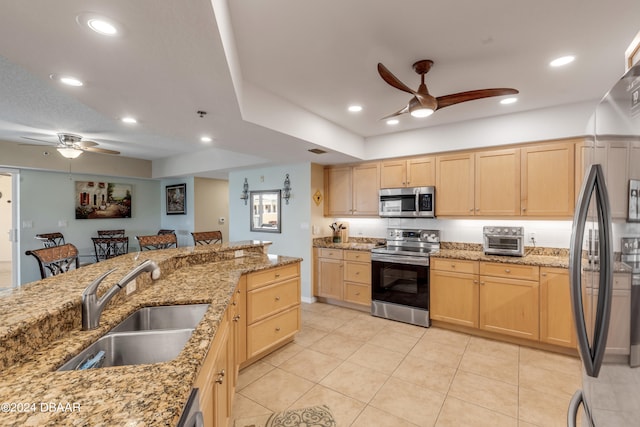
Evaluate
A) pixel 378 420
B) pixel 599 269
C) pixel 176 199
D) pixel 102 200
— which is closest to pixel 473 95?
pixel 599 269

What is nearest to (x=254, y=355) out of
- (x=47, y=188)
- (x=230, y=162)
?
(x=230, y=162)

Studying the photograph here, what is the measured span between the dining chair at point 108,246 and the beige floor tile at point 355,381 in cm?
524

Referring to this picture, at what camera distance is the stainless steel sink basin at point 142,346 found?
1.35m

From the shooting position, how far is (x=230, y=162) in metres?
5.27

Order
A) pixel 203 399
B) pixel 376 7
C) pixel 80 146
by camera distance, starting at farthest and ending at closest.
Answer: pixel 80 146
pixel 376 7
pixel 203 399

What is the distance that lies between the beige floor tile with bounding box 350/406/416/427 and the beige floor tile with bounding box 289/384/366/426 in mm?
46

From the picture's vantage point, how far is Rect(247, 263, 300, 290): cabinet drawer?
2.66 metres

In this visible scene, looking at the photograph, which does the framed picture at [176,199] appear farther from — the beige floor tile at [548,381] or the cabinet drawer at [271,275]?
the beige floor tile at [548,381]

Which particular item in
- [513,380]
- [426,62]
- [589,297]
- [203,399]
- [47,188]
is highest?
[426,62]

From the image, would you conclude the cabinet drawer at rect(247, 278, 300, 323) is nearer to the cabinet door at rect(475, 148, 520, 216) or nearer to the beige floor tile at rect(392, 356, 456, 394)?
the beige floor tile at rect(392, 356, 456, 394)

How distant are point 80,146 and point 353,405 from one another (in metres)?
4.97

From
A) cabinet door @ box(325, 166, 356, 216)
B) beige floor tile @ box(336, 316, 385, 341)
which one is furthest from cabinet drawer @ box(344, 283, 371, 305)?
cabinet door @ box(325, 166, 356, 216)

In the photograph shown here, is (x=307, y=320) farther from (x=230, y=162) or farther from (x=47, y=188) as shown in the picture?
(x=47, y=188)

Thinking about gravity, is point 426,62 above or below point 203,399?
above
